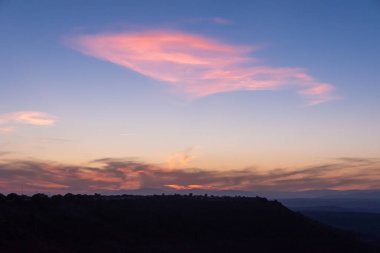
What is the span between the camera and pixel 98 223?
51.4 meters

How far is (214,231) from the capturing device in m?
58.6

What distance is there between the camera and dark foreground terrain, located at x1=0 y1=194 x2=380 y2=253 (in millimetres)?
44406

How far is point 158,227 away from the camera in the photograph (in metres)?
55.7

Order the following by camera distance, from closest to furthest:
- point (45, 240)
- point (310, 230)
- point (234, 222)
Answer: point (45, 240) → point (234, 222) → point (310, 230)

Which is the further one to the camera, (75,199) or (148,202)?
(148,202)

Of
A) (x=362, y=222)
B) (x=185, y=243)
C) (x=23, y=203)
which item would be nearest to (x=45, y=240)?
(x=23, y=203)

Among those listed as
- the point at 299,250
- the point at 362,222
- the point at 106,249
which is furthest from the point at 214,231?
the point at 362,222

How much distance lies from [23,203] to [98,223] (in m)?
6.94

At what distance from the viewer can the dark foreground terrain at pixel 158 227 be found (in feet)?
146

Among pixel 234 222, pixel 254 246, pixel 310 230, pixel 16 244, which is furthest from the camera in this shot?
pixel 310 230

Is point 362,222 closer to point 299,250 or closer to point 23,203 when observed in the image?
point 299,250

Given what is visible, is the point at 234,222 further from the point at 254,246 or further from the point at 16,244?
the point at 16,244

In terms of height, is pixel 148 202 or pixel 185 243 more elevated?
pixel 148 202

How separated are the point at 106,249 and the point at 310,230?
31387 millimetres
